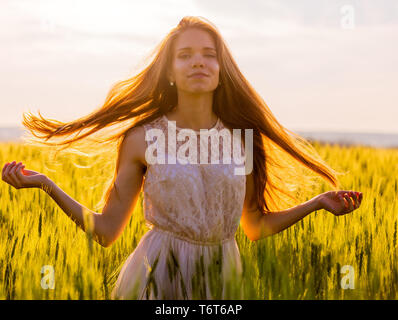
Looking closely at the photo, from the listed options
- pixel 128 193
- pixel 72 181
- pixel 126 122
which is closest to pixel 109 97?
pixel 126 122

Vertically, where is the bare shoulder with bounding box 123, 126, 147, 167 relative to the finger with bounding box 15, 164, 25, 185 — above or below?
above

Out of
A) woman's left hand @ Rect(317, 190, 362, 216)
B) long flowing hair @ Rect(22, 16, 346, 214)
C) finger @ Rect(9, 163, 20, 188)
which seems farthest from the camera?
long flowing hair @ Rect(22, 16, 346, 214)

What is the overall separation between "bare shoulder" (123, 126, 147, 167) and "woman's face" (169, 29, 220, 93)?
24 centimetres

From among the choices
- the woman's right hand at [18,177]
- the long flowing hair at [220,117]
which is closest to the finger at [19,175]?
the woman's right hand at [18,177]

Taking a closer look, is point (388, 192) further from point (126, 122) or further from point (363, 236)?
point (126, 122)

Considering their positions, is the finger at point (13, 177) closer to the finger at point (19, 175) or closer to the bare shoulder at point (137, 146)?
the finger at point (19, 175)

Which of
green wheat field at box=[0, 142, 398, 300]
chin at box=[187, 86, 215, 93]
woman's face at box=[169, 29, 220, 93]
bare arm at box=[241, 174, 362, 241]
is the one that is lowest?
green wheat field at box=[0, 142, 398, 300]

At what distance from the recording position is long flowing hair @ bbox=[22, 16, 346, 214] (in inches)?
90.0

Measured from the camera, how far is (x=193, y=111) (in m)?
2.18

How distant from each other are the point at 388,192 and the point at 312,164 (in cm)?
153

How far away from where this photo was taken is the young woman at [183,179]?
6.77 feet

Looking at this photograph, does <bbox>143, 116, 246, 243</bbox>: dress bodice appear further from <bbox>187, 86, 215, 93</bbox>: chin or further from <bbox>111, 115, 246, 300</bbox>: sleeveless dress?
<bbox>187, 86, 215, 93</bbox>: chin

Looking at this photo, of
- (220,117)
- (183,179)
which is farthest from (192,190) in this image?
(220,117)

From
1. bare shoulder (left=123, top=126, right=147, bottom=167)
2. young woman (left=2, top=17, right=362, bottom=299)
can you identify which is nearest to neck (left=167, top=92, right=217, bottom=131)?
young woman (left=2, top=17, right=362, bottom=299)
